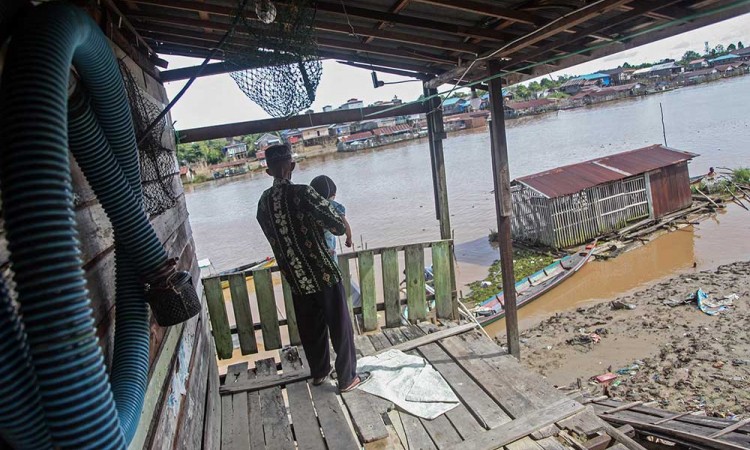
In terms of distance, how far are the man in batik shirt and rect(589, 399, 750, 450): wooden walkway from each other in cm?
291

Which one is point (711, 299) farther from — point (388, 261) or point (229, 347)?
point (229, 347)

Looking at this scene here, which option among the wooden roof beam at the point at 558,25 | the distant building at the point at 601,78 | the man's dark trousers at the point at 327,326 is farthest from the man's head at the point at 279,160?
the distant building at the point at 601,78

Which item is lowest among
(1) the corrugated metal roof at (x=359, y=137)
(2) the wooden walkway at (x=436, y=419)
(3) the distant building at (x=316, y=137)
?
(2) the wooden walkway at (x=436, y=419)

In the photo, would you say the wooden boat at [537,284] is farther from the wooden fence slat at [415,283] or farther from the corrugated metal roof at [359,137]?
the corrugated metal roof at [359,137]

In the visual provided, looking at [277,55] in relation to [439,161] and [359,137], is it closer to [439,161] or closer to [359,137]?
[439,161]

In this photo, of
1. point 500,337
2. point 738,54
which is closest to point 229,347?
point 500,337

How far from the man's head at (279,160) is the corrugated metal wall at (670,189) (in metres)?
18.0

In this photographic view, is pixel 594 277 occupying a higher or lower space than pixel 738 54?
lower

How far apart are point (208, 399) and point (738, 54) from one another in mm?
95385

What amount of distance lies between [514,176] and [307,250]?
105ft

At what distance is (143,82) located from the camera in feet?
12.8

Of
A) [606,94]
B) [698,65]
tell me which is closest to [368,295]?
[606,94]

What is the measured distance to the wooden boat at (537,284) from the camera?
11.4m

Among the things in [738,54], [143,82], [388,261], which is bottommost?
[388,261]
